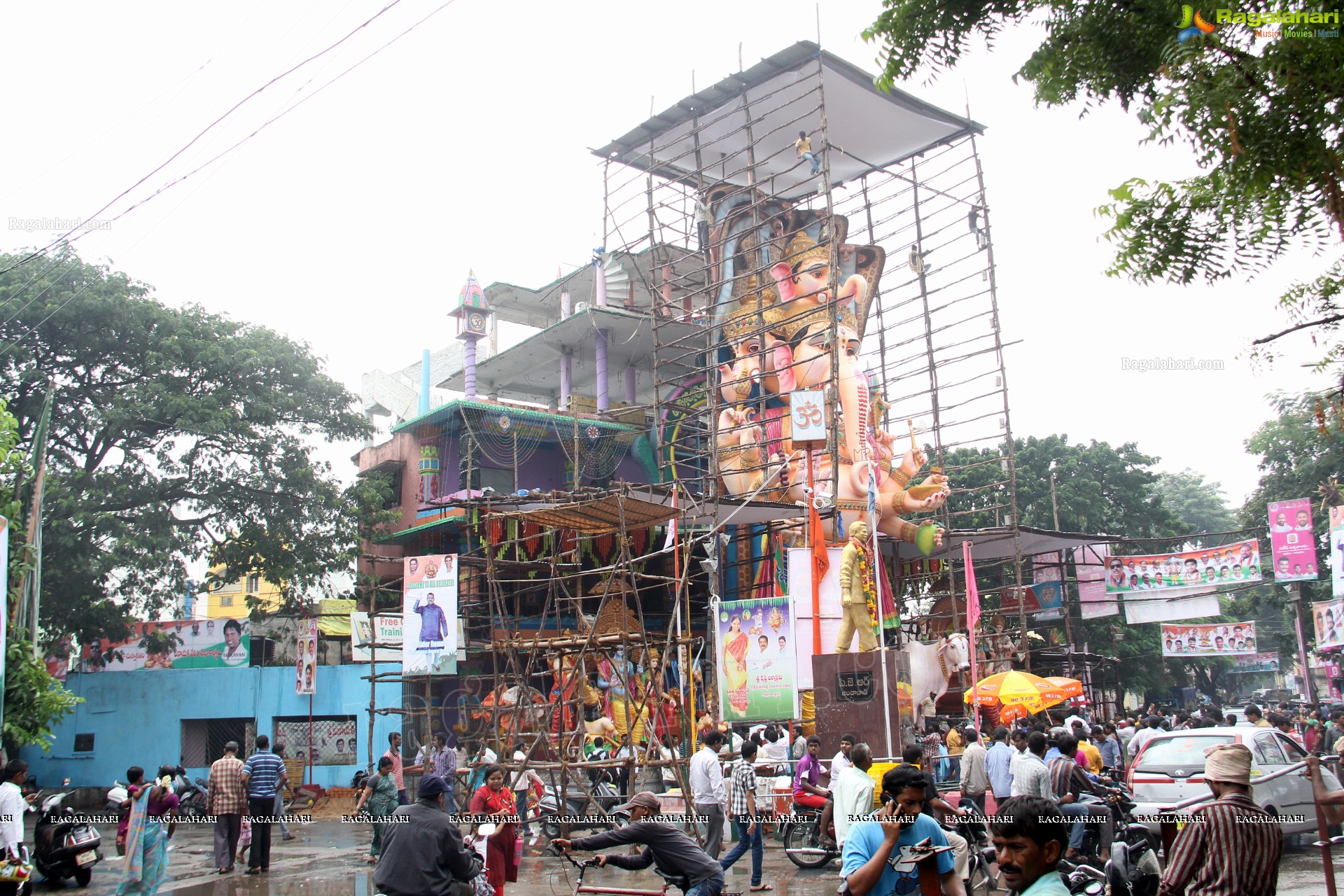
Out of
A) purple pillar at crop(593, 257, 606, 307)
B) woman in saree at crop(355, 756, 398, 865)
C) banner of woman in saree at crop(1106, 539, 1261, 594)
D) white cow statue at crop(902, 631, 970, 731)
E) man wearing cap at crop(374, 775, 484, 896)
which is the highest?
purple pillar at crop(593, 257, 606, 307)

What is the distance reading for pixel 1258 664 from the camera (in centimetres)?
4909

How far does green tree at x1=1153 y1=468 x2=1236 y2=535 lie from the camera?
6075cm

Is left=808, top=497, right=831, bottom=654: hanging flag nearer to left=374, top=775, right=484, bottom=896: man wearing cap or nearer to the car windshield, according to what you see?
the car windshield

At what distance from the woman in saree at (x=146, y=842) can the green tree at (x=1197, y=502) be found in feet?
195

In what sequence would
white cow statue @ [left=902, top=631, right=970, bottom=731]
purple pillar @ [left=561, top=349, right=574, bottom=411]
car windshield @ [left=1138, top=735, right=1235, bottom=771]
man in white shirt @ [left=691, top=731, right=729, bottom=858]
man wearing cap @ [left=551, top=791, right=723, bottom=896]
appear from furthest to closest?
purple pillar @ [left=561, top=349, right=574, bottom=411] → white cow statue @ [left=902, top=631, right=970, bottom=731] → car windshield @ [left=1138, top=735, right=1235, bottom=771] → man in white shirt @ [left=691, top=731, right=729, bottom=858] → man wearing cap @ [left=551, top=791, right=723, bottom=896]

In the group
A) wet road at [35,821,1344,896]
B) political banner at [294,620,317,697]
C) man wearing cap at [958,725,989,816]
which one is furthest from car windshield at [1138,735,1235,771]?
political banner at [294,620,317,697]

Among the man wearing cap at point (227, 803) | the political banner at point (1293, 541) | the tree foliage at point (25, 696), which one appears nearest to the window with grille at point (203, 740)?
the tree foliage at point (25, 696)

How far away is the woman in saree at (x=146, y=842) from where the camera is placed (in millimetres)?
10133

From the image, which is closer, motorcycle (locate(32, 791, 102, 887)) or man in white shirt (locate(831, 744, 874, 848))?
man in white shirt (locate(831, 744, 874, 848))

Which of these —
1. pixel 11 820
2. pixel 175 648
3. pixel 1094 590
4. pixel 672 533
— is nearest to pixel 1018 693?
pixel 672 533

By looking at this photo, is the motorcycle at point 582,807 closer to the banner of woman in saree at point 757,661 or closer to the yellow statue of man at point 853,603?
the banner of woman in saree at point 757,661

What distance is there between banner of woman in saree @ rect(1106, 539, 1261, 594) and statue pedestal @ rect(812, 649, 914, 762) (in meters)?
13.9

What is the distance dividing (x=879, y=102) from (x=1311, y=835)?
56.9 feet

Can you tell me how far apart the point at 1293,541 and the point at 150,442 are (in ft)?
81.7
